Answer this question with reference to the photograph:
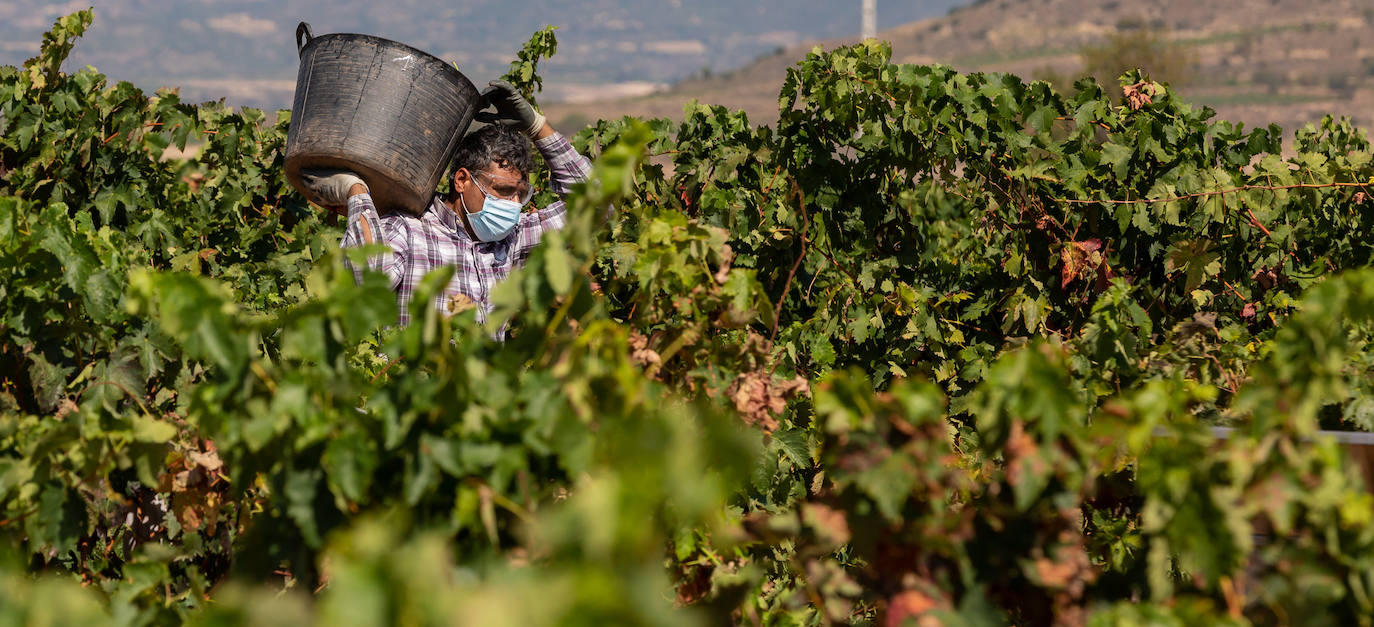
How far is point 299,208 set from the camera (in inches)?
189

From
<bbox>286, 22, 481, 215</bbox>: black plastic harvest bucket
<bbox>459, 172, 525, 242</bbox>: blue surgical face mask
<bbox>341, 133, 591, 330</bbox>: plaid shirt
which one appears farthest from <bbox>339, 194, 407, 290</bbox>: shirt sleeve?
<bbox>459, 172, 525, 242</bbox>: blue surgical face mask

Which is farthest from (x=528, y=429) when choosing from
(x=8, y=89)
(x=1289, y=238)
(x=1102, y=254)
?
(x=8, y=89)

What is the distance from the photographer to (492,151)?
3652mm

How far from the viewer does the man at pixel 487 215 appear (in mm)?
3455

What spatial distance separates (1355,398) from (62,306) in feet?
7.57

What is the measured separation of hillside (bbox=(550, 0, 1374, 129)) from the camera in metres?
71.9

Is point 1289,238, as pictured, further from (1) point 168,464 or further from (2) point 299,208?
(2) point 299,208

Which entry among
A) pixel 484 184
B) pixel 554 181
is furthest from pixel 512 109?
pixel 554 181

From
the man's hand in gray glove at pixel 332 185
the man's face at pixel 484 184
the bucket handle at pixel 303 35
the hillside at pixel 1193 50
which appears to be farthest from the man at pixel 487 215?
the hillside at pixel 1193 50

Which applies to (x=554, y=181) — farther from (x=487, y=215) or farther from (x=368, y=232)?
(x=368, y=232)

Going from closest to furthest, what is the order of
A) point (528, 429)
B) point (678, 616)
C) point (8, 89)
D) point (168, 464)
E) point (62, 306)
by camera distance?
point (678, 616), point (528, 429), point (168, 464), point (62, 306), point (8, 89)

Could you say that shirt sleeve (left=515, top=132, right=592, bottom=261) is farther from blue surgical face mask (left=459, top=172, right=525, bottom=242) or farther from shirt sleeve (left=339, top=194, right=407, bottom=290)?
shirt sleeve (left=339, top=194, right=407, bottom=290)

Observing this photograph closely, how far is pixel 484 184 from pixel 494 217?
120 mm

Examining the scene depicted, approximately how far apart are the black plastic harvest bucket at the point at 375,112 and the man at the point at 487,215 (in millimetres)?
206
